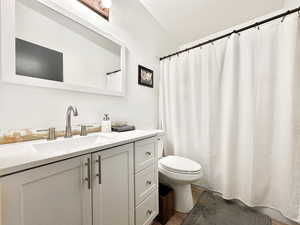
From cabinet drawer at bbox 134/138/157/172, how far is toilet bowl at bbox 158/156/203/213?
0.29 meters

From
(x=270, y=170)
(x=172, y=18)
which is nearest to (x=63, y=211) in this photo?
(x=270, y=170)

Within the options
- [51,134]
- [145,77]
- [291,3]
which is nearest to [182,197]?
[51,134]

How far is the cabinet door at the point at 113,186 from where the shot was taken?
71cm

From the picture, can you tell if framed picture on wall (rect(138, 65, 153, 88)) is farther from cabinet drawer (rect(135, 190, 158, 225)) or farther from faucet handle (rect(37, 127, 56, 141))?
cabinet drawer (rect(135, 190, 158, 225))

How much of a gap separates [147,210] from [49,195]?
2.61ft

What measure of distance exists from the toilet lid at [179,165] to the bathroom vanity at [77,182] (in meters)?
0.32

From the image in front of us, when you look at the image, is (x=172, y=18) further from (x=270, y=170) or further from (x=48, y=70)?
(x=270, y=170)

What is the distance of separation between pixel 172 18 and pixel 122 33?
2.81ft

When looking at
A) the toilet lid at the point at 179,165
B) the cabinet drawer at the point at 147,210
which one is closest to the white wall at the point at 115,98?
the toilet lid at the point at 179,165

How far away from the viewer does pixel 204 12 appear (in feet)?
5.51

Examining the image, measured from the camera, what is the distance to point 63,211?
587 mm

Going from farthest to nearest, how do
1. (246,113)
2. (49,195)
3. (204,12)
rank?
1. (204,12)
2. (246,113)
3. (49,195)

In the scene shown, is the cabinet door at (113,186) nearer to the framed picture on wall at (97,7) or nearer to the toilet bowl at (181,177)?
the toilet bowl at (181,177)

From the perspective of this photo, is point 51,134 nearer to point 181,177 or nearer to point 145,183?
point 145,183
